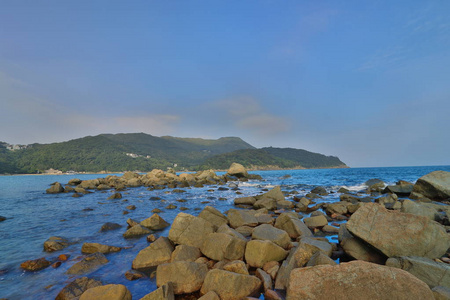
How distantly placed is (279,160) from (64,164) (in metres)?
155

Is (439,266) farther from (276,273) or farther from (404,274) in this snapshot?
(276,273)

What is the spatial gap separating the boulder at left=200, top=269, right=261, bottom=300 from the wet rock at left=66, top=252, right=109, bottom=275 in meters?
4.13

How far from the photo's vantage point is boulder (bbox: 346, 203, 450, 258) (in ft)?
19.6

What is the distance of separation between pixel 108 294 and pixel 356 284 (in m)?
5.22

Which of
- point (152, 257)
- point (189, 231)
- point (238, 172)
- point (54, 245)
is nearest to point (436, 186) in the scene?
point (189, 231)

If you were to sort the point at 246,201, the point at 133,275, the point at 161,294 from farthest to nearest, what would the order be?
the point at 246,201
the point at 133,275
the point at 161,294

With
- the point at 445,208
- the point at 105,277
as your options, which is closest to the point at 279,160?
the point at 445,208

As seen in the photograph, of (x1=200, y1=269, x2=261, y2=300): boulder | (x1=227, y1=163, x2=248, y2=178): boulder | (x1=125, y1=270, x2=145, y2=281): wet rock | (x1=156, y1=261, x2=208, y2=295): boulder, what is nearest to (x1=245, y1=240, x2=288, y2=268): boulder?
(x1=200, y1=269, x2=261, y2=300): boulder

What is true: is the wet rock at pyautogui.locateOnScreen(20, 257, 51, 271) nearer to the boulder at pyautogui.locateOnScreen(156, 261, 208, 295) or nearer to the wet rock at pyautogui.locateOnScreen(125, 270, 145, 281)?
the wet rock at pyautogui.locateOnScreen(125, 270, 145, 281)

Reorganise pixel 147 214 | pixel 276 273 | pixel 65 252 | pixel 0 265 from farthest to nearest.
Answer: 1. pixel 147 214
2. pixel 65 252
3. pixel 0 265
4. pixel 276 273

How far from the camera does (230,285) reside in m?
4.96

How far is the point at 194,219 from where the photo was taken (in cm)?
862

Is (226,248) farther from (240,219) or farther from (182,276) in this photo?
(240,219)

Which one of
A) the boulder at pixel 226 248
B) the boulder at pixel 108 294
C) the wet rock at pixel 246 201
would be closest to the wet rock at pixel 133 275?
the boulder at pixel 108 294
